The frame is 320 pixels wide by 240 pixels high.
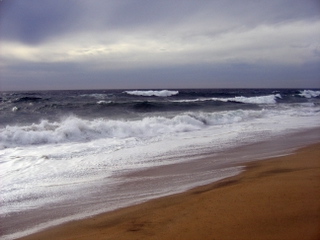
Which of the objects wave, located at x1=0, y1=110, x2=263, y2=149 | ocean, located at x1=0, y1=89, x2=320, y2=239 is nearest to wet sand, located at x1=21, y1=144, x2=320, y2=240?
ocean, located at x1=0, y1=89, x2=320, y2=239

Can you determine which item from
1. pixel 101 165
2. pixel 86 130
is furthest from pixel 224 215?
pixel 86 130

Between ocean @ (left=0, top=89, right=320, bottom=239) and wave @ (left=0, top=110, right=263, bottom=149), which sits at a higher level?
→ wave @ (left=0, top=110, right=263, bottom=149)

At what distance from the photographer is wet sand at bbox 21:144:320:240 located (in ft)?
9.20

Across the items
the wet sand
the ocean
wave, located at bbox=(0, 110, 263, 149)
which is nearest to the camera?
the wet sand

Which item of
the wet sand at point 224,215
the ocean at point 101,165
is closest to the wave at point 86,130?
the ocean at point 101,165

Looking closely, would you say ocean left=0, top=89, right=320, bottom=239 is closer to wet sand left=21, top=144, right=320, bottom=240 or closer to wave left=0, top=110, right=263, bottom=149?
wave left=0, top=110, right=263, bottom=149

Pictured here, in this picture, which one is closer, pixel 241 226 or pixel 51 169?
pixel 241 226

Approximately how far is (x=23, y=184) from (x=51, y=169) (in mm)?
850

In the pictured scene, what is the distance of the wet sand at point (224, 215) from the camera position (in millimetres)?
2803

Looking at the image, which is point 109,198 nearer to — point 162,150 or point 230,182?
point 230,182

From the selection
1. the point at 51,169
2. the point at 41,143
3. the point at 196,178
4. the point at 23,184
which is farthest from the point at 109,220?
the point at 41,143

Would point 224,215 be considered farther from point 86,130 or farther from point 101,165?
point 86,130

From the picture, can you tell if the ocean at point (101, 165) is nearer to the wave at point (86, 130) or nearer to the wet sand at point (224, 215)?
the wave at point (86, 130)

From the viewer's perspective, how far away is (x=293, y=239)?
2.59m
